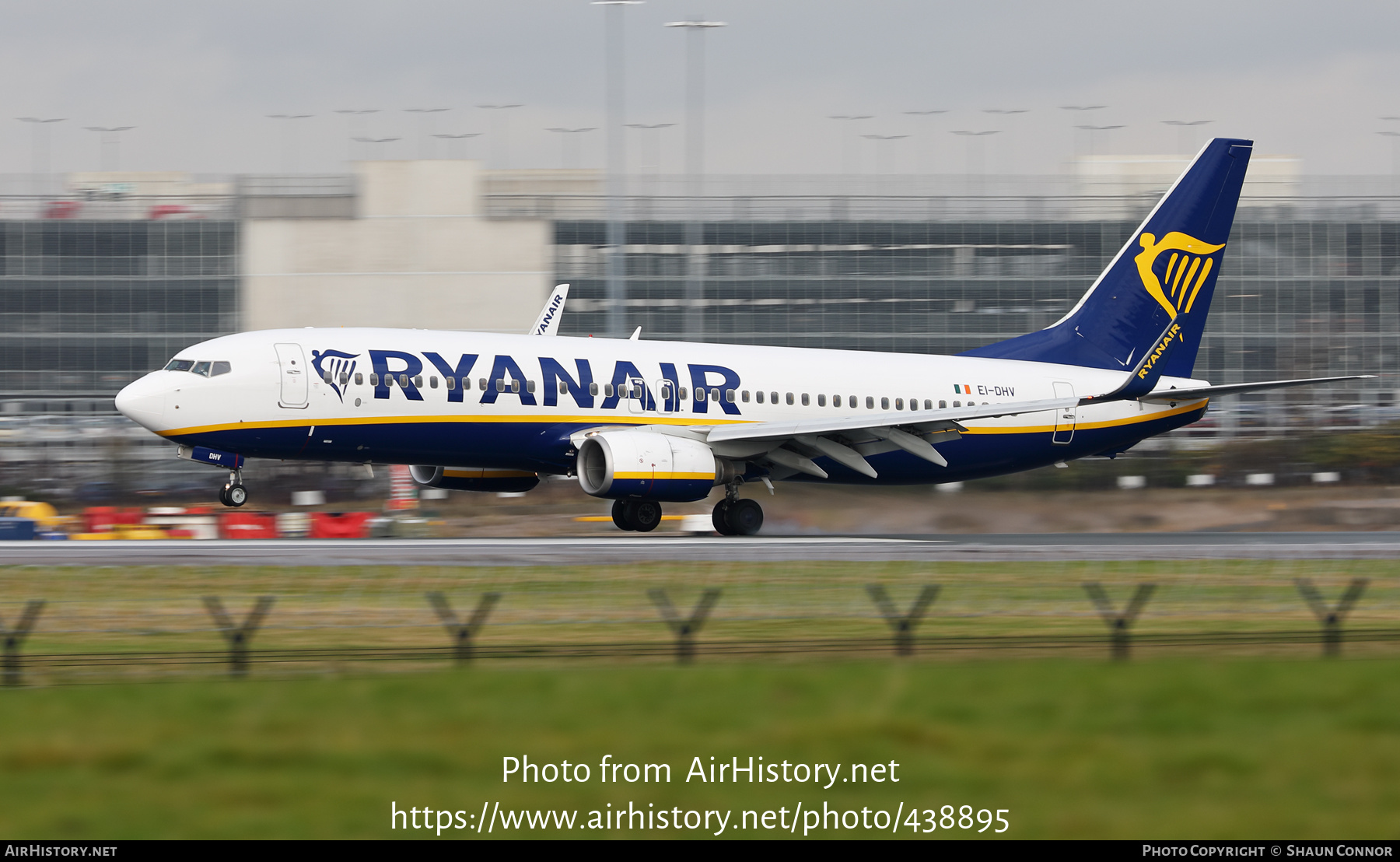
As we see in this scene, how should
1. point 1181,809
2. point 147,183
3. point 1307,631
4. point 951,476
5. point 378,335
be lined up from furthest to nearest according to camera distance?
point 147,183 < point 951,476 < point 378,335 < point 1307,631 < point 1181,809

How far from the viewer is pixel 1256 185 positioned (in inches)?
4732

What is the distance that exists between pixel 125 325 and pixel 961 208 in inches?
2289

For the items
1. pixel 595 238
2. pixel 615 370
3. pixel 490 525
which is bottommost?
pixel 490 525

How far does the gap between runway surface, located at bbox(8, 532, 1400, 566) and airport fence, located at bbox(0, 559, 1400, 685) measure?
4.41 ft

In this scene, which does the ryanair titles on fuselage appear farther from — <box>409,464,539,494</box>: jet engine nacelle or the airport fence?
the airport fence

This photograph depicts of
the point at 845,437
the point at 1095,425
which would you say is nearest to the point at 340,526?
the point at 845,437

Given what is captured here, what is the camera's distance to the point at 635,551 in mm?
29250

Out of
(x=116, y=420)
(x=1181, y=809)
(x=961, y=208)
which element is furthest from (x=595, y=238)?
(x=1181, y=809)

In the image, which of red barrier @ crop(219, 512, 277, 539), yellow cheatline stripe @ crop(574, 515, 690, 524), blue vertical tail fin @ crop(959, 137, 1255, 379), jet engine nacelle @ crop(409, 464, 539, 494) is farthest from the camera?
blue vertical tail fin @ crop(959, 137, 1255, 379)

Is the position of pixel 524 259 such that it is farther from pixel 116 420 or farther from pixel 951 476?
pixel 951 476

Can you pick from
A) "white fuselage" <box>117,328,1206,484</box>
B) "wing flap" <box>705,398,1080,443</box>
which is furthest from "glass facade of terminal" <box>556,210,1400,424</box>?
"wing flap" <box>705,398,1080,443</box>

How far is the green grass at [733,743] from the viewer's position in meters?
11.3

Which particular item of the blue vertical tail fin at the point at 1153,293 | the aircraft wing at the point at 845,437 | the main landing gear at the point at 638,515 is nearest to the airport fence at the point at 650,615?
the aircraft wing at the point at 845,437

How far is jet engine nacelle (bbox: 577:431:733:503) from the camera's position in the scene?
107ft
